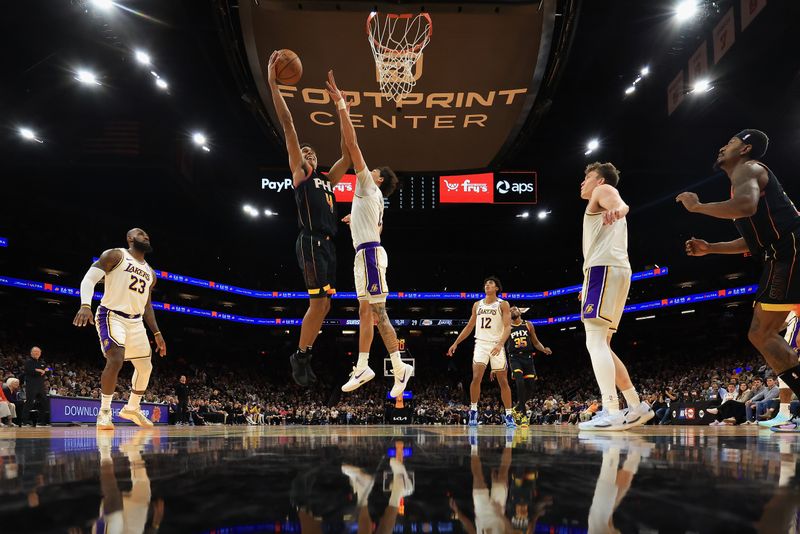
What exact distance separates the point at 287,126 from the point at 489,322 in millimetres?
4519

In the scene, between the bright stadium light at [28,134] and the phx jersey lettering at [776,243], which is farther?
the bright stadium light at [28,134]

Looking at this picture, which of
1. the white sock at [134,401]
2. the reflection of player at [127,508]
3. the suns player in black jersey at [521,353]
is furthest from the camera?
the suns player in black jersey at [521,353]

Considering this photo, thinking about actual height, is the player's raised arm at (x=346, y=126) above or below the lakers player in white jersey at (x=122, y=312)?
above

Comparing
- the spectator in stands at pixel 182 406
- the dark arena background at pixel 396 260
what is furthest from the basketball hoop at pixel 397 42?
the spectator in stands at pixel 182 406

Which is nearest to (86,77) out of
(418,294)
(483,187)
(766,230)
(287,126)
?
(483,187)

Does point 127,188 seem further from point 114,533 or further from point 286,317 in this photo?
point 114,533

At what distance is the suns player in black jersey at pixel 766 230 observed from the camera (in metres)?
3.96

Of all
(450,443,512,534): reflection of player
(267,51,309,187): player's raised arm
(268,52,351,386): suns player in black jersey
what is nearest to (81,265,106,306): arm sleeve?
(268,52,351,386): suns player in black jersey

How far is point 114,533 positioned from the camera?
0.72m

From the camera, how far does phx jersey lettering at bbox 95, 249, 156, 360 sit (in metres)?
6.09

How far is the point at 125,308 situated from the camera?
20.4 feet

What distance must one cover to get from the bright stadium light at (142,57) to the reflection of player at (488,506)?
48.5 ft

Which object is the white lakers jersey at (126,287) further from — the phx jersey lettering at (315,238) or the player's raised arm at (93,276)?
the phx jersey lettering at (315,238)

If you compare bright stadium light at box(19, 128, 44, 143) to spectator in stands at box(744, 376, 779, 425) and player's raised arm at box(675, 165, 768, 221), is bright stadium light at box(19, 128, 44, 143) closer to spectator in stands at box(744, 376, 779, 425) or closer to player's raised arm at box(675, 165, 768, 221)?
player's raised arm at box(675, 165, 768, 221)
